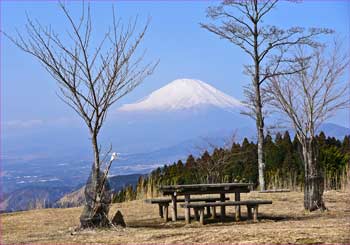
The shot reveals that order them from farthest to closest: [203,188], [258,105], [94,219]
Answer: [258,105], [203,188], [94,219]

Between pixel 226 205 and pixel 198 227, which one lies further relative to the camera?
pixel 226 205

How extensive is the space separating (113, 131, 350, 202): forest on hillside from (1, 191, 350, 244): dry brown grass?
2.67 metres

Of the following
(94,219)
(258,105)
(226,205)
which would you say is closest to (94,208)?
(94,219)

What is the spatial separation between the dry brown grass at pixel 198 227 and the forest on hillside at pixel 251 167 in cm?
267

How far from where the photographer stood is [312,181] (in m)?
11.4

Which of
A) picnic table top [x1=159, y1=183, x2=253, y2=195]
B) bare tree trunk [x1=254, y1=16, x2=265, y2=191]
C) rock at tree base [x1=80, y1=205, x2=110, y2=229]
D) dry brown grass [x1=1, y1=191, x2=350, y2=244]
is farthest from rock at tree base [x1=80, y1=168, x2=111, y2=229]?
bare tree trunk [x1=254, y1=16, x2=265, y2=191]

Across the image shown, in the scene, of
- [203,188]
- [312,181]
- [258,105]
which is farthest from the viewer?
[258,105]

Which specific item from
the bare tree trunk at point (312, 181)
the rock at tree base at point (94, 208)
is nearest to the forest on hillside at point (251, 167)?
the bare tree trunk at point (312, 181)

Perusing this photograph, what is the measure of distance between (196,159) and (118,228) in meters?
12.8

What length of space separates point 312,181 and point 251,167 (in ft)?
30.2

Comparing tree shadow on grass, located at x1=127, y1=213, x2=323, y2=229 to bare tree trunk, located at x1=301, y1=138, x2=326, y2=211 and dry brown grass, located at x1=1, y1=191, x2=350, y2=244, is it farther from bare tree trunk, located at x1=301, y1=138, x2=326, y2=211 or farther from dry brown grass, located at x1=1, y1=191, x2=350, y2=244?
bare tree trunk, located at x1=301, y1=138, x2=326, y2=211

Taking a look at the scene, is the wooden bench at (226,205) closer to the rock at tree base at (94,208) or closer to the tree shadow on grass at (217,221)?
the tree shadow on grass at (217,221)

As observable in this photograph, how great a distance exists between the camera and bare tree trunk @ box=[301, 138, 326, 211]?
37.2 feet

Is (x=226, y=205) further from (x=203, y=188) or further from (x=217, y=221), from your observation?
(x=203, y=188)
